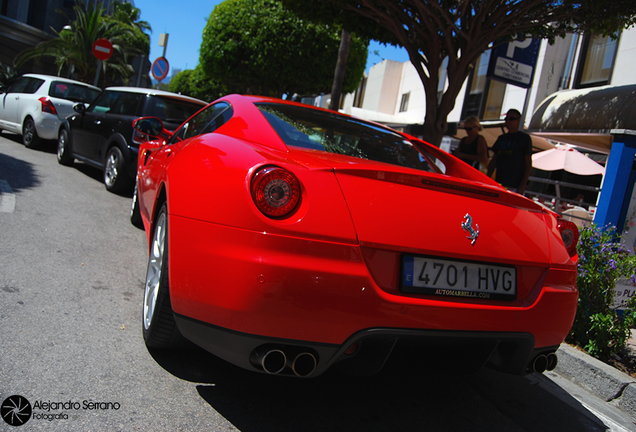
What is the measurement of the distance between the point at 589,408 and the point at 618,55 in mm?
14021

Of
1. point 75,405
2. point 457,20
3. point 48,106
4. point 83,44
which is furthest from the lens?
point 83,44

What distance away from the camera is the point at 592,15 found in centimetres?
709

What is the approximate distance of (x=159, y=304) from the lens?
2416 millimetres

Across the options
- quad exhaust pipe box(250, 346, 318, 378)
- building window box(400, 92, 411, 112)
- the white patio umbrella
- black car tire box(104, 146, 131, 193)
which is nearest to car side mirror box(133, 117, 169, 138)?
black car tire box(104, 146, 131, 193)

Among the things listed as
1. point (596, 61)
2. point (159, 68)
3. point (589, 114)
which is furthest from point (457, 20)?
point (596, 61)

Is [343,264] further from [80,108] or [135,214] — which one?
[80,108]

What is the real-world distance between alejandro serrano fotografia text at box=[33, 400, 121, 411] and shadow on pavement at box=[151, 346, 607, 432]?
40 centimetres

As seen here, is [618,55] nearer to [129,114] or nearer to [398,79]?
[129,114]

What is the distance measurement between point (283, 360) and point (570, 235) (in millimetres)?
1683

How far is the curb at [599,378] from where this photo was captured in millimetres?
3328

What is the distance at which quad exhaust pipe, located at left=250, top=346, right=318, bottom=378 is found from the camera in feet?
6.31

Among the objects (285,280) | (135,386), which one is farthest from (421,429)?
(135,386)

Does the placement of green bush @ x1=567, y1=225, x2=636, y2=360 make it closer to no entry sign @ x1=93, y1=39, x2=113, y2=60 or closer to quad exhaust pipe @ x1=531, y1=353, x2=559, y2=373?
quad exhaust pipe @ x1=531, y1=353, x2=559, y2=373

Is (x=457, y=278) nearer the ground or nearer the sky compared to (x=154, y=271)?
nearer the sky
